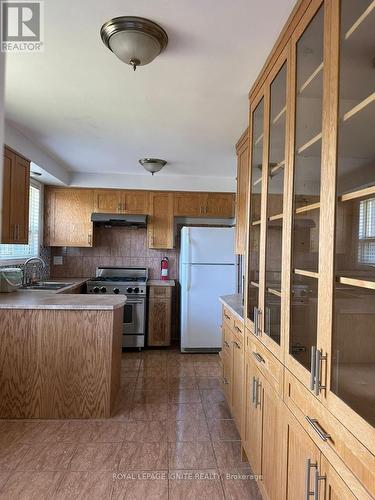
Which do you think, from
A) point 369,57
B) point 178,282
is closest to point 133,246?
point 178,282

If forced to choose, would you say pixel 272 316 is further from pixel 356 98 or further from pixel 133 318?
pixel 133 318

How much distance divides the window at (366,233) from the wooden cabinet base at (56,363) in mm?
2143

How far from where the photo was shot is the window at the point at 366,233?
988 millimetres

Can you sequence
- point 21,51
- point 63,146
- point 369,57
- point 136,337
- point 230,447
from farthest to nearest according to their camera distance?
point 136,337
point 63,146
point 230,447
point 21,51
point 369,57

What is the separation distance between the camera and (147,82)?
7.04 feet

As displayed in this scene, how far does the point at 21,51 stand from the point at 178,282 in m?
3.67

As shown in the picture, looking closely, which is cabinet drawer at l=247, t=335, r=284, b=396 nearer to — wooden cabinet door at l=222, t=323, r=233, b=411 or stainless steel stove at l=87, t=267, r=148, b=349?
wooden cabinet door at l=222, t=323, r=233, b=411

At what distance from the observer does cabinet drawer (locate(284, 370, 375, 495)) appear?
34.4 inches

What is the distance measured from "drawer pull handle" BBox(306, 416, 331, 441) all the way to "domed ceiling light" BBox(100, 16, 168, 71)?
69.9 inches

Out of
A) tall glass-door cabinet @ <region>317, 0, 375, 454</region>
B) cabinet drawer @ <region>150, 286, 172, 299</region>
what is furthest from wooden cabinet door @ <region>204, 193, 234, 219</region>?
tall glass-door cabinet @ <region>317, 0, 375, 454</region>

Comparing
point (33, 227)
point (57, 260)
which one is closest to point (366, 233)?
point (33, 227)

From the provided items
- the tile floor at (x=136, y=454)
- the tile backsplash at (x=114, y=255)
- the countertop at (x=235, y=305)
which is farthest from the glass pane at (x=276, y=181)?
the tile backsplash at (x=114, y=255)

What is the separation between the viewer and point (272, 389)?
1.65 m

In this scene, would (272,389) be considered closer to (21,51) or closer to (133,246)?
(21,51)
